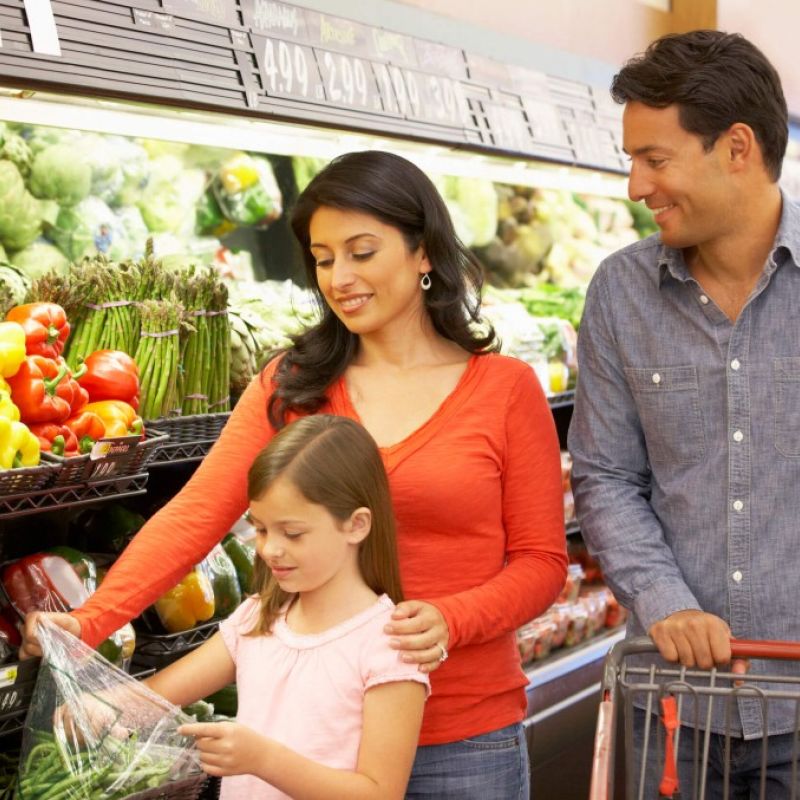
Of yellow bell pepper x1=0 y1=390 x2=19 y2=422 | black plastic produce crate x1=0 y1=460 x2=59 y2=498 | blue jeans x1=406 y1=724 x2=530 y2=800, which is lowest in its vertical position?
blue jeans x1=406 y1=724 x2=530 y2=800

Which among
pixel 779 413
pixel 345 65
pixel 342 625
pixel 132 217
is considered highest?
pixel 345 65

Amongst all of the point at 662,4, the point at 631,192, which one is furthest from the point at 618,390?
the point at 662,4

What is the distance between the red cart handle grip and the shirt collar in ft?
2.29

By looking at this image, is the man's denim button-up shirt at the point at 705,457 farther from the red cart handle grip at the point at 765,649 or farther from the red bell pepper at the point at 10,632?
the red bell pepper at the point at 10,632

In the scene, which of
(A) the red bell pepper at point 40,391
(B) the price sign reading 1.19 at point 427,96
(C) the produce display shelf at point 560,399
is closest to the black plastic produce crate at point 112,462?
(A) the red bell pepper at point 40,391

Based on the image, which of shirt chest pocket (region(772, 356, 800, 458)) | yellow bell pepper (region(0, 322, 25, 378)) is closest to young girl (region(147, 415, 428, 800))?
yellow bell pepper (region(0, 322, 25, 378))

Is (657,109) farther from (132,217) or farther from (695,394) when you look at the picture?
(132,217)

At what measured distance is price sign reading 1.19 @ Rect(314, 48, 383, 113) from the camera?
3.32m

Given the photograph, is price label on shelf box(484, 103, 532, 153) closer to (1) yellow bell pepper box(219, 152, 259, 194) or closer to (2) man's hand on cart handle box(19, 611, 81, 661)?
(1) yellow bell pepper box(219, 152, 259, 194)

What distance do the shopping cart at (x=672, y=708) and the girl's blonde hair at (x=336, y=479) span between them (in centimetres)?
41

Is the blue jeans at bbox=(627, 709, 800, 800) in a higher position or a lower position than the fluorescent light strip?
lower

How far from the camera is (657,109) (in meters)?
2.25

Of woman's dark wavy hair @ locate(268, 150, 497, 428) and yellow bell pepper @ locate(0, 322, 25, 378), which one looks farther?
yellow bell pepper @ locate(0, 322, 25, 378)

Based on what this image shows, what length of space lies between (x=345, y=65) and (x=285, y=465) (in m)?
1.74
